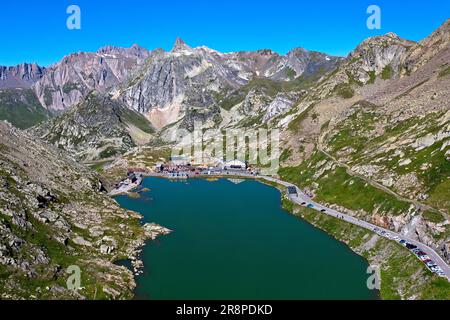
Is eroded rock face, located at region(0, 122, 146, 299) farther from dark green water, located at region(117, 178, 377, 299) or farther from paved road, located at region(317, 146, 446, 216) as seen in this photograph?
paved road, located at region(317, 146, 446, 216)

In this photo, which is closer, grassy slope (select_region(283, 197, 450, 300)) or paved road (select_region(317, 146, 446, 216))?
grassy slope (select_region(283, 197, 450, 300))

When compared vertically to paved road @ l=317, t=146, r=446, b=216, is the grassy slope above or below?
below

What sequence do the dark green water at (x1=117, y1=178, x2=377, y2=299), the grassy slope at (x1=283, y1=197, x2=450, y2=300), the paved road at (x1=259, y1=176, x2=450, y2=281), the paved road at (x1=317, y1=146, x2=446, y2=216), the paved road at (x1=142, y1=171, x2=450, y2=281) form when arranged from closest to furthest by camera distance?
the grassy slope at (x1=283, y1=197, x2=450, y2=300)
the dark green water at (x1=117, y1=178, x2=377, y2=299)
the paved road at (x1=259, y1=176, x2=450, y2=281)
the paved road at (x1=142, y1=171, x2=450, y2=281)
the paved road at (x1=317, y1=146, x2=446, y2=216)

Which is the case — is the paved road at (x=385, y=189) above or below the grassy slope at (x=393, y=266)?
above

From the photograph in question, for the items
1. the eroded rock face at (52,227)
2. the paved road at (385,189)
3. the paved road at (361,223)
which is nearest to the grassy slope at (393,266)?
the paved road at (361,223)

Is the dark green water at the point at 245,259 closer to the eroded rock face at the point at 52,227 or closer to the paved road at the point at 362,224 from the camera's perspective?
the eroded rock face at the point at 52,227

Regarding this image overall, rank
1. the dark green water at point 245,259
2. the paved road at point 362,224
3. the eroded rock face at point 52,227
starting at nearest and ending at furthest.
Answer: the eroded rock face at point 52,227 → the dark green water at point 245,259 → the paved road at point 362,224

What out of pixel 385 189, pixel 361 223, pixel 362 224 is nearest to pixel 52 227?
pixel 362 224

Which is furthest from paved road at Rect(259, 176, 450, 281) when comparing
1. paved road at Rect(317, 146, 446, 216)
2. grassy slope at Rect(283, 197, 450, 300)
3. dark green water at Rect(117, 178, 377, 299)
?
paved road at Rect(317, 146, 446, 216)
